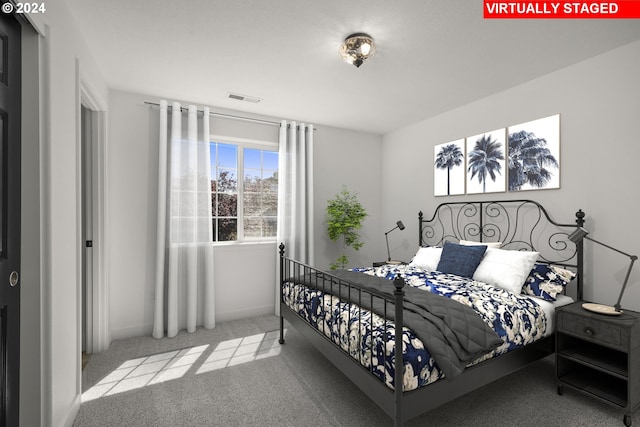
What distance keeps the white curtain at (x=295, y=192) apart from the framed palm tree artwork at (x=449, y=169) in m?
1.67

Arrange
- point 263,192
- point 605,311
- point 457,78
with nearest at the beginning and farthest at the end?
point 605,311, point 457,78, point 263,192

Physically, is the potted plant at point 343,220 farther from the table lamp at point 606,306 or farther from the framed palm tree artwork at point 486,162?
the table lamp at point 606,306

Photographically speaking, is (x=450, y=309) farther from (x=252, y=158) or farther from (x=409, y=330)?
(x=252, y=158)

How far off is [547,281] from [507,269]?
0.95ft

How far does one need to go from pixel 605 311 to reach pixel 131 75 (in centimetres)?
434

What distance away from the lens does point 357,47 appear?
7.34ft

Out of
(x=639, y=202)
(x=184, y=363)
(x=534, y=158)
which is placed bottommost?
(x=184, y=363)

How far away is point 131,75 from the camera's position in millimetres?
2838

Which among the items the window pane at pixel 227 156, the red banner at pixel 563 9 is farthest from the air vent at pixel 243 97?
the red banner at pixel 563 9

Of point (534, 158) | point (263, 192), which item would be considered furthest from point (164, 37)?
point (534, 158)

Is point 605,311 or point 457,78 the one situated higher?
point 457,78

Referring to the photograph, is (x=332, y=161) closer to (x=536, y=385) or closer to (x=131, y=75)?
(x=131, y=75)

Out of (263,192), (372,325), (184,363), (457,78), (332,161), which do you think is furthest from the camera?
(332,161)

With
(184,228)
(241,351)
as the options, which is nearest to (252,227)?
(184,228)
